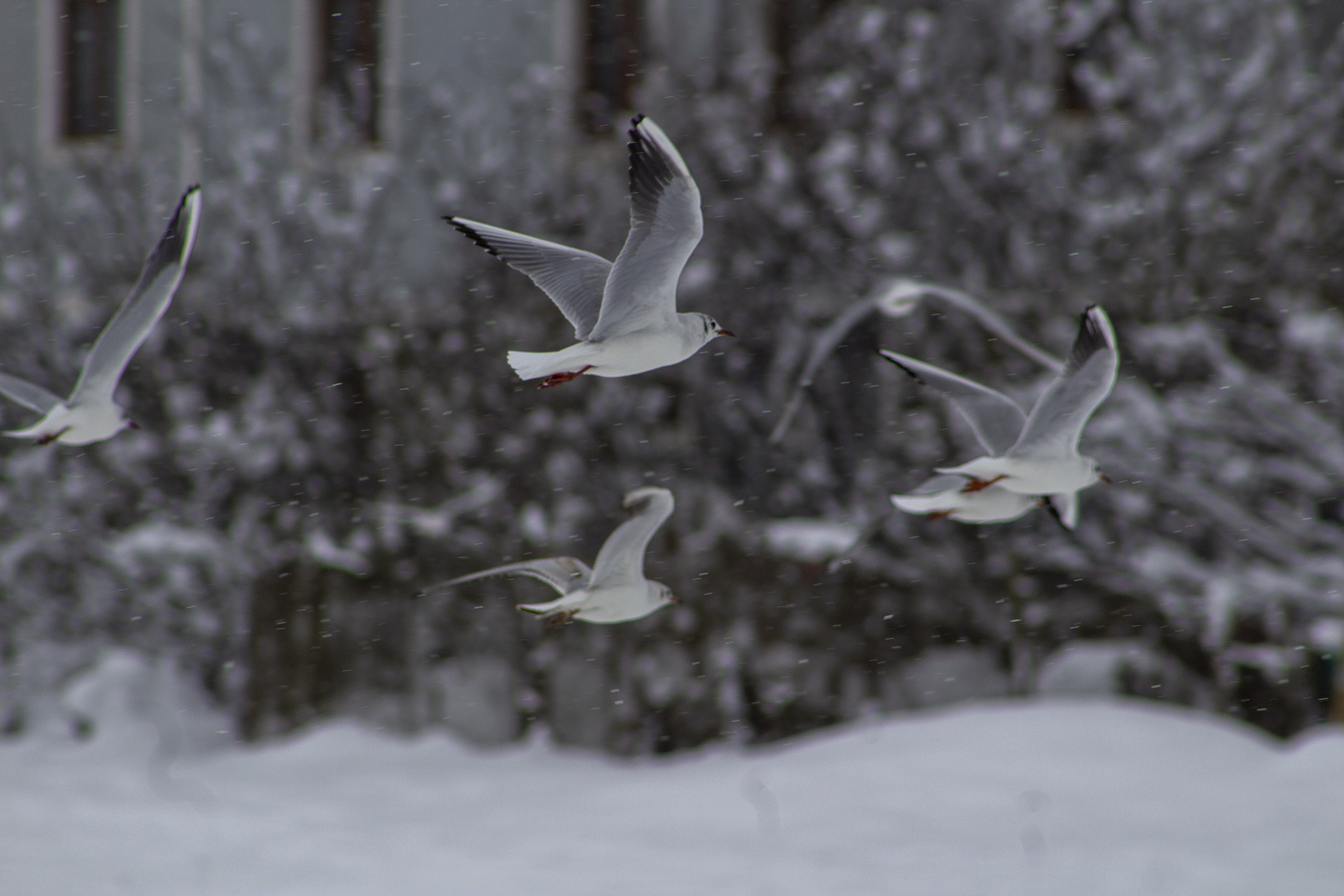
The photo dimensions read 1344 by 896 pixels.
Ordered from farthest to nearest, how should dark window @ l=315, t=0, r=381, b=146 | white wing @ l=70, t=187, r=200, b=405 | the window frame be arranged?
the window frame, dark window @ l=315, t=0, r=381, b=146, white wing @ l=70, t=187, r=200, b=405

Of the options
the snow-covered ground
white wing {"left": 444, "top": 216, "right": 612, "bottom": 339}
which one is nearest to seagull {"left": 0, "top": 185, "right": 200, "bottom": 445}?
white wing {"left": 444, "top": 216, "right": 612, "bottom": 339}

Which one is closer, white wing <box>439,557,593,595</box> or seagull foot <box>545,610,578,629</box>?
seagull foot <box>545,610,578,629</box>

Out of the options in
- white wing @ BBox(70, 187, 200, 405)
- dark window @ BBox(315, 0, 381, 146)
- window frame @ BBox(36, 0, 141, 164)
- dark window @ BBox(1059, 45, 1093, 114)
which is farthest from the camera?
window frame @ BBox(36, 0, 141, 164)

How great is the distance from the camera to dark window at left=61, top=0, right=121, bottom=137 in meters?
7.64

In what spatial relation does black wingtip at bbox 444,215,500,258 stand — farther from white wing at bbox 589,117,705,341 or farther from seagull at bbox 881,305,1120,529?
seagull at bbox 881,305,1120,529

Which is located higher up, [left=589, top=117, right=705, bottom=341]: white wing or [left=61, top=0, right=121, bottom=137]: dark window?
[left=61, top=0, right=121, bottom=137]: dark window

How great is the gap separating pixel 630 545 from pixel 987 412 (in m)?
0.67

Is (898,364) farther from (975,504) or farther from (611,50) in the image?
(611,50)

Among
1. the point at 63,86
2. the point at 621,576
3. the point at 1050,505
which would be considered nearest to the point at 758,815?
the point at 1050,505

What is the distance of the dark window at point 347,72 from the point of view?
257 inches

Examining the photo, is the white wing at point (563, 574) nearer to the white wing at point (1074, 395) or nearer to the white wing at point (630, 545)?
the white wing at point (630, 545)

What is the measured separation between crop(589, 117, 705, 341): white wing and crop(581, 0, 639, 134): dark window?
5.37 m

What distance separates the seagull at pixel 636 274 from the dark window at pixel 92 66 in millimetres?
7028

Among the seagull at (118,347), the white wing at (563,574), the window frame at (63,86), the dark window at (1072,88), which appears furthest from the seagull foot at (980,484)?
the window frame at (63,86)
